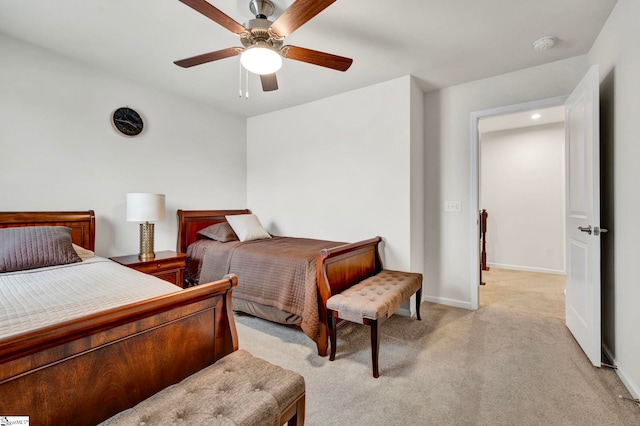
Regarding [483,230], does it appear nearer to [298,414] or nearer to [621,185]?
[621,185]

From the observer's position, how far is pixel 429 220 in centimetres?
Result: 346

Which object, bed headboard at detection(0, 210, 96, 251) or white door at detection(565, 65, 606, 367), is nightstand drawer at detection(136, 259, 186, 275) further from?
white door at detection(565, 65, 606, 367)

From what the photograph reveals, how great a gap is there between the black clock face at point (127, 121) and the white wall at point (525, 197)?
5378 mm

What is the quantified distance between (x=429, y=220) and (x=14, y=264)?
12.0 ft

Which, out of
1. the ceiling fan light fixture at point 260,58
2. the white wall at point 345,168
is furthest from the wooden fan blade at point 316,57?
the white wall at point 345,168

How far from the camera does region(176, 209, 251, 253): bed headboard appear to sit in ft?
11.5

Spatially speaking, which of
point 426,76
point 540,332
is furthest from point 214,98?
point 540,332

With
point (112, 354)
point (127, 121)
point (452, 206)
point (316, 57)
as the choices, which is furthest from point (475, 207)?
point (127, 121)

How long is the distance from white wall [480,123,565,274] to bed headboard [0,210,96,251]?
5.80 meters

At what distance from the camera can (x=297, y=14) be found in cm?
159

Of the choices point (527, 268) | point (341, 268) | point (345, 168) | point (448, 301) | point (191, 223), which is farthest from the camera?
point (527, 268)

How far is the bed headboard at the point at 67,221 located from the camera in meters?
2.33

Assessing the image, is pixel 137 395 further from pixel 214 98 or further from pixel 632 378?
pixel 214 98

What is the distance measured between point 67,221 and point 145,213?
63cm
